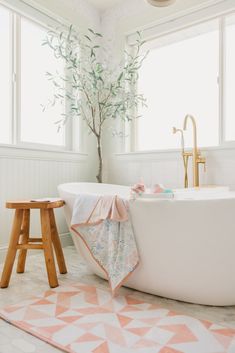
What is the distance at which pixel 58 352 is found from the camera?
1.20 metres

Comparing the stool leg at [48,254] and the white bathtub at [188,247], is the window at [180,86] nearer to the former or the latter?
the white bathtub at [188,247]

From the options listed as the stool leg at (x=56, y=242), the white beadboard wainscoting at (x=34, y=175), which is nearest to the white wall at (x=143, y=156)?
the white beadboard wainscoting at (x=34, y=175)

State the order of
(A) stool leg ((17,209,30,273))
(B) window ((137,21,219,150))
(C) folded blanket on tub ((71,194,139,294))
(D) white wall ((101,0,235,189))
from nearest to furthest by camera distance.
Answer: (C) folded blanket on tub ((71,194,139,294)) → (A) stool leg ((17,209,30,273)) → (D) white wall ((101,0,235,189)) → (B) window ((137,21,219,150))

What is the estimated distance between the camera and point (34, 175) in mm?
2744

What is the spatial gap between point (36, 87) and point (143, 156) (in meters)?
1.28

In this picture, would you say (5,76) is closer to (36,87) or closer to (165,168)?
(36,87)

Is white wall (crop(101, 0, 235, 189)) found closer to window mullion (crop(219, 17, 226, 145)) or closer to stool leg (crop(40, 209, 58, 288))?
window mullion (crop(219, 17, 226, 145))

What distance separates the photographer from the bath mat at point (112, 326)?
4.05 feet

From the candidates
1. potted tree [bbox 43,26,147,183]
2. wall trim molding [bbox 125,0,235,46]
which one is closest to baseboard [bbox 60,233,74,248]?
potted tree [bbox 43,26,147,183]

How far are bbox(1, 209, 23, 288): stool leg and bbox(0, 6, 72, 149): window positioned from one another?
3.14 feet

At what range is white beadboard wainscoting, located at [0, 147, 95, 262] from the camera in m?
2.50

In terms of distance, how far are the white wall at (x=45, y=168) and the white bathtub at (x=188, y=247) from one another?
1345mm

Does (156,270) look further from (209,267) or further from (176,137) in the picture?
(176,137)

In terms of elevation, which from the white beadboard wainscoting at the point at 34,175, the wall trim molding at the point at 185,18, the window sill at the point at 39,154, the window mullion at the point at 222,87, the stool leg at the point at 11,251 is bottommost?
the stool leg at the point at 11,251
